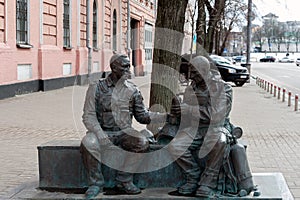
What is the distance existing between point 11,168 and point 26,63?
38.2ft

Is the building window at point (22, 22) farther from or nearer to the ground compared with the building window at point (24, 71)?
farther from the ground

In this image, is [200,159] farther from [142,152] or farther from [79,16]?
[79,16]

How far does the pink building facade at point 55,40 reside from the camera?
55.4 ft

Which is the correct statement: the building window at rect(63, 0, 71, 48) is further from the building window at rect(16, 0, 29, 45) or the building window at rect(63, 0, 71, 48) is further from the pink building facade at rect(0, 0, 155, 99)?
the building window at rect(16, 0, 29, 45)

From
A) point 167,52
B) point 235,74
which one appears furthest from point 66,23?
point 167,52

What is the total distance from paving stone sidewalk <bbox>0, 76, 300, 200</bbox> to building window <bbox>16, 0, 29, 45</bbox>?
1.98m

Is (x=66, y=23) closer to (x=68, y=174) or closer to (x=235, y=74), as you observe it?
(x=235, y=74)

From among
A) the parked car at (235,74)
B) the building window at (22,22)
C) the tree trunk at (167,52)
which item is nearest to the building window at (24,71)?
the building window at (22,22)

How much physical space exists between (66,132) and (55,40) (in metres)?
11.5

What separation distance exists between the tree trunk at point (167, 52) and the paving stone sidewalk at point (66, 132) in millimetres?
1274

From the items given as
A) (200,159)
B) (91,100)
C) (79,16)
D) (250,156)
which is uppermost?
(79,16)

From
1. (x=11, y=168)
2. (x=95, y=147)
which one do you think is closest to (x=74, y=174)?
(x=95, y=147)

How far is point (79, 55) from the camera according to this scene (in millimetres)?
24172

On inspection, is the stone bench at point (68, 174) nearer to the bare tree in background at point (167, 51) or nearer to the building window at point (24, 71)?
the bare tree in background at point (167, 51)
